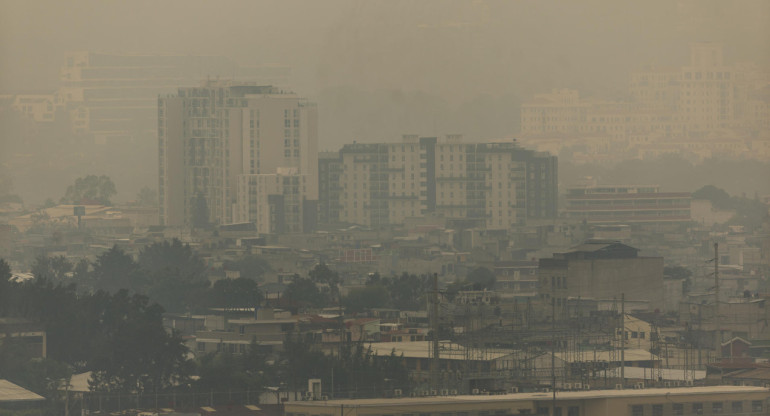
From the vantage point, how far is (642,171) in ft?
93.6

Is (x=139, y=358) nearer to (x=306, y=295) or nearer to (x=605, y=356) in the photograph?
(x=605, y=356)

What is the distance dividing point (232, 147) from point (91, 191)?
7.99ft

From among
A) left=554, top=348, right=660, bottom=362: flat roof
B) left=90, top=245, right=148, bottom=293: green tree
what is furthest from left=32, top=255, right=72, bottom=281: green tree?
left=554, top=348, right=660, bottom=362: flat roof

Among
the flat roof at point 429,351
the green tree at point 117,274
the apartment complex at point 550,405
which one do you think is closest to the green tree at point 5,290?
the green tree at point 117,274

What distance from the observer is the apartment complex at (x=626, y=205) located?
2727 centimetres

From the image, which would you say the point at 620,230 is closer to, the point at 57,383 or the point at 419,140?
the point at 419,140

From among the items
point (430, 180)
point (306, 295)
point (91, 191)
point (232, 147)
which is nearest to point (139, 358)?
point (306, 295)

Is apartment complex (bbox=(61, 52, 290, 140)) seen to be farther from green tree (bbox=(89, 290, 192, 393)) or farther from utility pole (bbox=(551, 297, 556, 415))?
green tree (bbox=(89, 290, 192, 393))

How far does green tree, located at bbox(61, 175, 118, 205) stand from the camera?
2661 centimetres

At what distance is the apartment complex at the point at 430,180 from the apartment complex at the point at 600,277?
→ 947 centimetres

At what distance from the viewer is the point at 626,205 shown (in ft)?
91.4

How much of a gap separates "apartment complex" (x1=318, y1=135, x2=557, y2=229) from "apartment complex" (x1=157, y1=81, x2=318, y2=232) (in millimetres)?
782


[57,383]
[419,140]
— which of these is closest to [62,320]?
[57,383]

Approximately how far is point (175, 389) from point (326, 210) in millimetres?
16673
